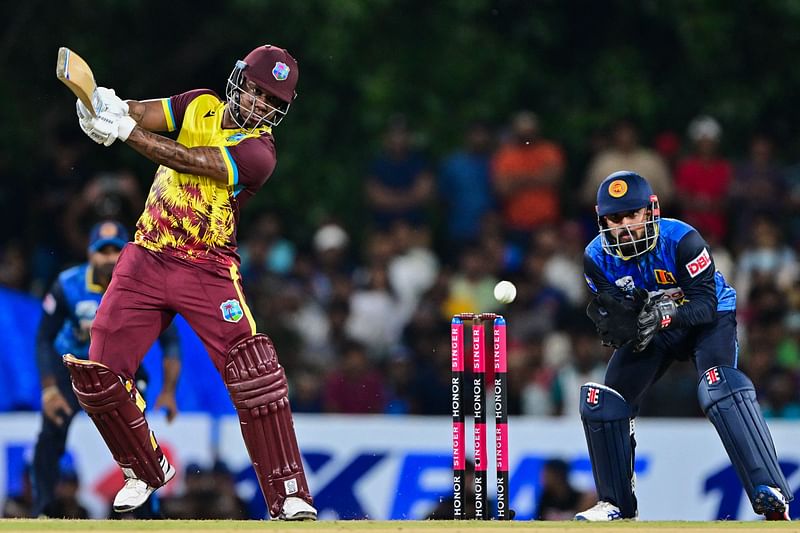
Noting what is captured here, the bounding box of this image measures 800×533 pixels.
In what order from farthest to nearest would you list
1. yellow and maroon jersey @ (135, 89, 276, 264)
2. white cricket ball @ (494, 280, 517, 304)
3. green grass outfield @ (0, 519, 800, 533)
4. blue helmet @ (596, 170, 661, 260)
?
blue helmet @ (596, 170, 661, 260)
white cricket ball @ (494, 280, 517, 304)
yellow and maroon jersey @ (135, 89, 276, 264)
green grass outfield @ (0, 519, 800, 533)

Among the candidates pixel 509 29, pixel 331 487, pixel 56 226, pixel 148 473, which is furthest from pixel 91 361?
pixel 509 29

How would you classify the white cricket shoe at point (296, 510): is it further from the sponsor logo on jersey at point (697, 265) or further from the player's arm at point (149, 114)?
the sponsor logo on jersey at point (697, 265)

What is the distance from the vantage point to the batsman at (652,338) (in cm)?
740

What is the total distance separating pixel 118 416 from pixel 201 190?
1.11m

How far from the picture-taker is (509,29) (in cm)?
1487

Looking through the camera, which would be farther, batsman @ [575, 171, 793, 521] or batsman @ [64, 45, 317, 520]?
batsman @ [575, 171, 793, 521]

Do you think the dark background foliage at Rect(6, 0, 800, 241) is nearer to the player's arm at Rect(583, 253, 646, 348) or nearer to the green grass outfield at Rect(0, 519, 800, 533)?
the player's arm at Rect(583, 253, 646, 348)

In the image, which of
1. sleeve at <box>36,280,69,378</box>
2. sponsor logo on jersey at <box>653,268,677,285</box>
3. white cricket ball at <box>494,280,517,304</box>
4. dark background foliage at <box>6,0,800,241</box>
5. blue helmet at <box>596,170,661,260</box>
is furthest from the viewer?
dark background foliage at <box>6,0,800,241</box>

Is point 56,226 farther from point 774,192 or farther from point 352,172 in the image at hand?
point 774,192

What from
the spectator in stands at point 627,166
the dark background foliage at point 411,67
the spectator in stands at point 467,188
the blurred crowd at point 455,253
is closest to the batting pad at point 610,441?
the blurred crowd at point 455,253

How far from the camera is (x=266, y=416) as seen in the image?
7203mm

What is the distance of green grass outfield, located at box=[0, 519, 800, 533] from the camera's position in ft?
22.0

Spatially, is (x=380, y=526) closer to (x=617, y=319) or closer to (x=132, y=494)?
(x=132, y=494)

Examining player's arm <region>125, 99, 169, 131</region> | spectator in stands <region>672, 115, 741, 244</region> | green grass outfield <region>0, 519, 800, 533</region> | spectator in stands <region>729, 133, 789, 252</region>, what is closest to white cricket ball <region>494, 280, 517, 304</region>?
green grass outfield <region>0, 519, 800, 533</region>
